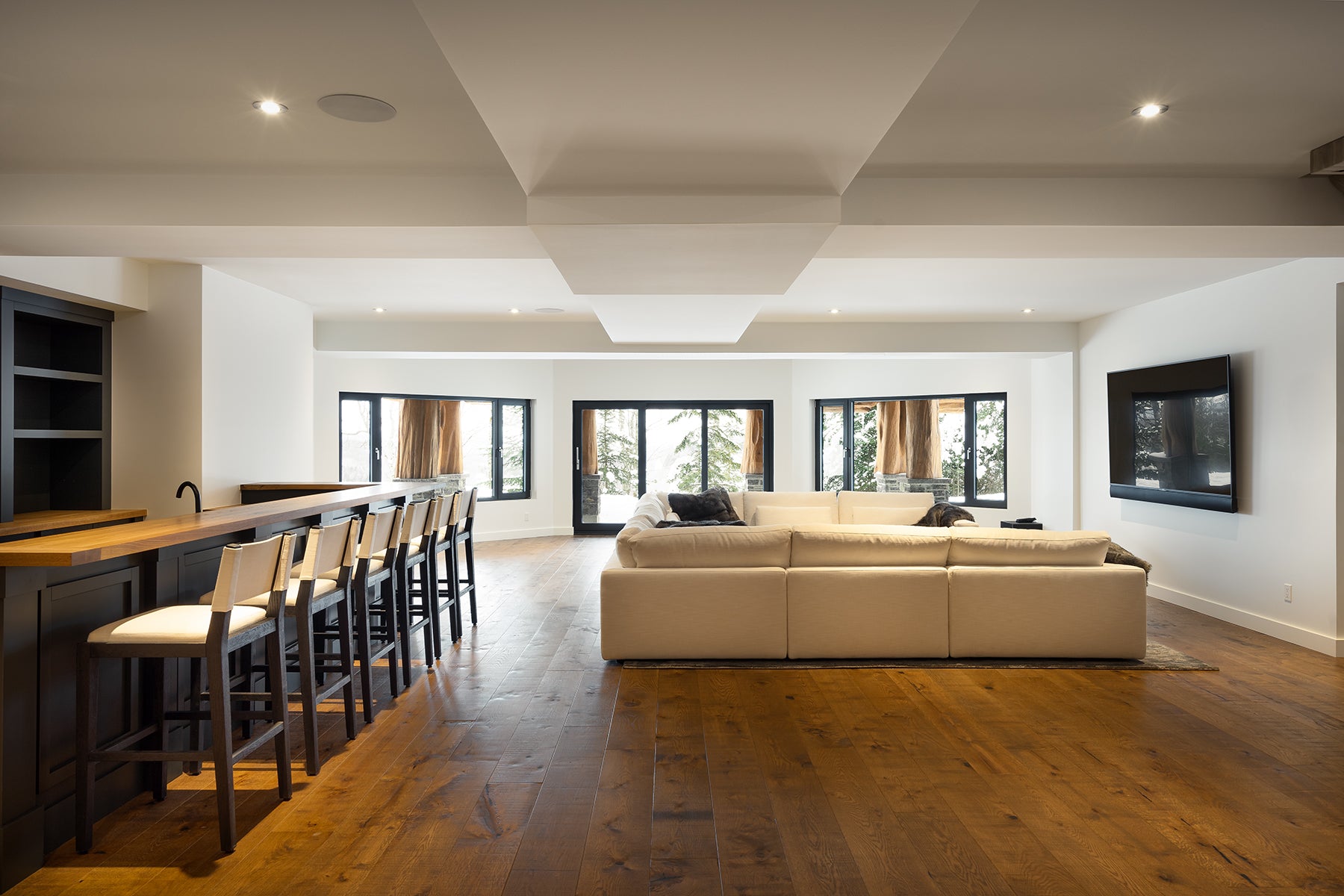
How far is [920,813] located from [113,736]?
9.25 feet

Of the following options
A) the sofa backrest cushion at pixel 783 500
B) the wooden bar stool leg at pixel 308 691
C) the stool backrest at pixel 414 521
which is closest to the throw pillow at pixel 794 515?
the sofa backrest cushion at pixel 783 500

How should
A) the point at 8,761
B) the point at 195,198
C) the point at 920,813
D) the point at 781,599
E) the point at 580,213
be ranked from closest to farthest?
the point at 8,761, the point at 920,813, the point at 580,213, the point at 195,198, the point at 781,599

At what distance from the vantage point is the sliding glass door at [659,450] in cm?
1053

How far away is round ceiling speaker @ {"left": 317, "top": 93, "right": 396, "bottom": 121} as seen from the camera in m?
2.62

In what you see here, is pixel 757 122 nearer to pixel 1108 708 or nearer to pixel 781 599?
pixel 781 599

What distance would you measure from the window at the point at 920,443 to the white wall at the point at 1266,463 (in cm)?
249

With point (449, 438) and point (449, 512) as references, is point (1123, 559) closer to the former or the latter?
point (449, 512)

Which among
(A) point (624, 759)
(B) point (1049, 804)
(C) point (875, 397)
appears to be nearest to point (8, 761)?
(A) point (624, 759)

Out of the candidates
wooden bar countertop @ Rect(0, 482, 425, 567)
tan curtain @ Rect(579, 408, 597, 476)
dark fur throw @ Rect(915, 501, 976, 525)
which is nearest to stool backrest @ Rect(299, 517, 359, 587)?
wooden bar countertop @ Rect(0, 482, 425, 567)

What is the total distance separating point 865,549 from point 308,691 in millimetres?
2973

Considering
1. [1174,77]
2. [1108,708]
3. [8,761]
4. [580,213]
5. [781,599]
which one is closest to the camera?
[8,761]

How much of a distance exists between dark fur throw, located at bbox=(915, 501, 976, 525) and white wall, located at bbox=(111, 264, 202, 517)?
5696mm

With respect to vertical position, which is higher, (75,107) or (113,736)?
(75,107)

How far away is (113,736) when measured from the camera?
Result: 106 inches
